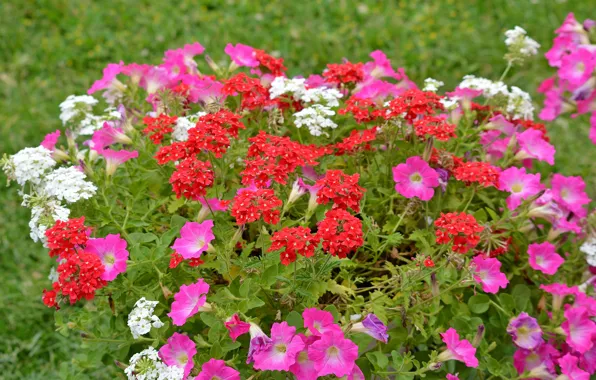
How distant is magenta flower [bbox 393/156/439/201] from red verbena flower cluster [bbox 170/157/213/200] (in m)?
0.61

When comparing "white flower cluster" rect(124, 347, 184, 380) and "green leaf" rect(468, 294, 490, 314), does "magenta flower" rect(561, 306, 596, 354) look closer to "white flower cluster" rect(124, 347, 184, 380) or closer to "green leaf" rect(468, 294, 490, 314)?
"green leaf" rect(468, 294, 490, 314)

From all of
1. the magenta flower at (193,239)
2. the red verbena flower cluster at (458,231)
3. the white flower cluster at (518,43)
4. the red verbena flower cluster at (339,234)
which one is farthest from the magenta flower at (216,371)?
the white flower cluster at (518,43)

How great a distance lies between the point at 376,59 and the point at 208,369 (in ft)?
4.70

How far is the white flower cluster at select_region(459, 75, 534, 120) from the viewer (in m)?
2.68

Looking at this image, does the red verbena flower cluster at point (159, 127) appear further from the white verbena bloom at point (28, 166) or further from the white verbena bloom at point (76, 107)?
the white verbena bloom at point (76, 107)

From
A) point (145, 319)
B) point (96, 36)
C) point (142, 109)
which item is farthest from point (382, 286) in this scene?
point (96, 36)

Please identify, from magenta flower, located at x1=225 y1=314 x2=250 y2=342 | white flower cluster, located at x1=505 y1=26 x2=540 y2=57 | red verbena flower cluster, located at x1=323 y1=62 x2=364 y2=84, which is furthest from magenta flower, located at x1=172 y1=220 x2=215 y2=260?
white flower cluster, located at x1=505 y1=26 x2=540 y2=57

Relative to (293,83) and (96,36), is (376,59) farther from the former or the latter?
(96,36)

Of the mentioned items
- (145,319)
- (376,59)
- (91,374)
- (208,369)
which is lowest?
(91,374)

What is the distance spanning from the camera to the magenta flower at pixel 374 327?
6.25ft

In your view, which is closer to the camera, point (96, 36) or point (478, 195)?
point (478, 195)

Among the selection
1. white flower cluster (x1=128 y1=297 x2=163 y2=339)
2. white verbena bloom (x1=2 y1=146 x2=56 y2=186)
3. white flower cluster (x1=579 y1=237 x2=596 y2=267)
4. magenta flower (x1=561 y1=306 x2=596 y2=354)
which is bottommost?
magenta flower (x1=561 y1=306 x2=596 y2=354)

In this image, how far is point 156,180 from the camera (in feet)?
7.97

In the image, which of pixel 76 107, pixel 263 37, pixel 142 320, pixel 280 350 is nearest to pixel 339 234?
pixel 280 350
